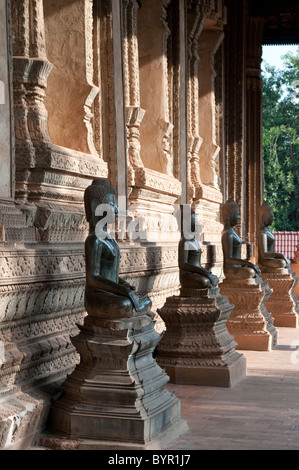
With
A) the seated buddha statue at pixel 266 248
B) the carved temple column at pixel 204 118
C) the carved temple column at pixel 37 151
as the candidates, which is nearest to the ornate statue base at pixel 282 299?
the seated buddha statue at pixel 266 248

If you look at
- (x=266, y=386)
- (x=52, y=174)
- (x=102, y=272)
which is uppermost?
(x=52, y=174)

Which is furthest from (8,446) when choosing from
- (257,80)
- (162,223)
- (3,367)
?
(257,80)

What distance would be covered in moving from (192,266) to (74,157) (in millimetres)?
1706

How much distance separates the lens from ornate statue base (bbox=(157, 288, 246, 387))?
7.04 m

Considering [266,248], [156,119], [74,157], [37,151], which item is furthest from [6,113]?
[266,248]

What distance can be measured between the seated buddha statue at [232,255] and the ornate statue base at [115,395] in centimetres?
440

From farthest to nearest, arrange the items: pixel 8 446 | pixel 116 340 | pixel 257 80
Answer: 1. pixel 257 80
2. pixel 116 340
3. pixel 8 446

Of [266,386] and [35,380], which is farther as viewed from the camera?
[266,386]

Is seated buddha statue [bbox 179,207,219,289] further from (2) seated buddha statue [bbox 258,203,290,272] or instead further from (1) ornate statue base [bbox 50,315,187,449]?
(2) seated buddha statue [bbox 258,203,290,272]

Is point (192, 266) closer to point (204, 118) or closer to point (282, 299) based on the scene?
point (282, 299)

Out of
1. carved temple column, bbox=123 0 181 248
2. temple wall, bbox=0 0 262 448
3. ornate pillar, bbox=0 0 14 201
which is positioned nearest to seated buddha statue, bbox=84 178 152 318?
temple wall, bbox=0 0 262 448

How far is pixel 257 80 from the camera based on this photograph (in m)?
18.0
